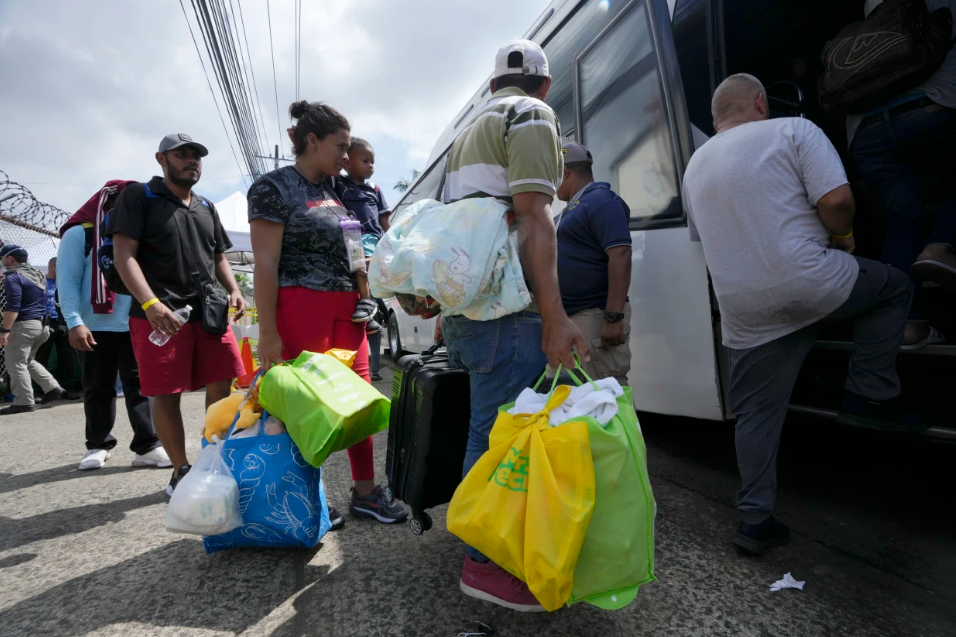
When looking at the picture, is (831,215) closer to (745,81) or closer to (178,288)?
(745,81)

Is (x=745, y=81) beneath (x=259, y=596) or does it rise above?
above

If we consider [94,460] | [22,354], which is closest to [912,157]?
[94,460]

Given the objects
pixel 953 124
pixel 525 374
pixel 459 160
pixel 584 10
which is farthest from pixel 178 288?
pixel 953 124

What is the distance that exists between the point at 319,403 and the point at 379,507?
814 millimetres

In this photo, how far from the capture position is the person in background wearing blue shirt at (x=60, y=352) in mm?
7598

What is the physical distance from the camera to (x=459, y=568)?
6.57 ft

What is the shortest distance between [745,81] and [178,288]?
2928 mm

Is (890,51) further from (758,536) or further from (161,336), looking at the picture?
(161,336)

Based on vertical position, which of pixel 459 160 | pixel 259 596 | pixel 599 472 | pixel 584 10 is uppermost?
pixel 584 10

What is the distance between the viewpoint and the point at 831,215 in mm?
1963

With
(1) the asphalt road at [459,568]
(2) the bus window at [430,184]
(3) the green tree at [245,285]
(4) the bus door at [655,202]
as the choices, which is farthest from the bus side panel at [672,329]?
(3) the green tree at [245,285]

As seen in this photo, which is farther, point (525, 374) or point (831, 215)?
point (831, 215)

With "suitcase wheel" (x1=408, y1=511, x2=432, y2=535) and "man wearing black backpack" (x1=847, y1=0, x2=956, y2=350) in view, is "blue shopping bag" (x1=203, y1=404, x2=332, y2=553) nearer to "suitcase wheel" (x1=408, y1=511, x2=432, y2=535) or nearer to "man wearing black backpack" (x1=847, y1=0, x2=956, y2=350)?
"suitcase wheel" (x1=408, y1=511, x2=432, y2=535)

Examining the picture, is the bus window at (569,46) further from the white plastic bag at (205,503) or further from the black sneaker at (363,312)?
the white plastic bag at (205,503)
